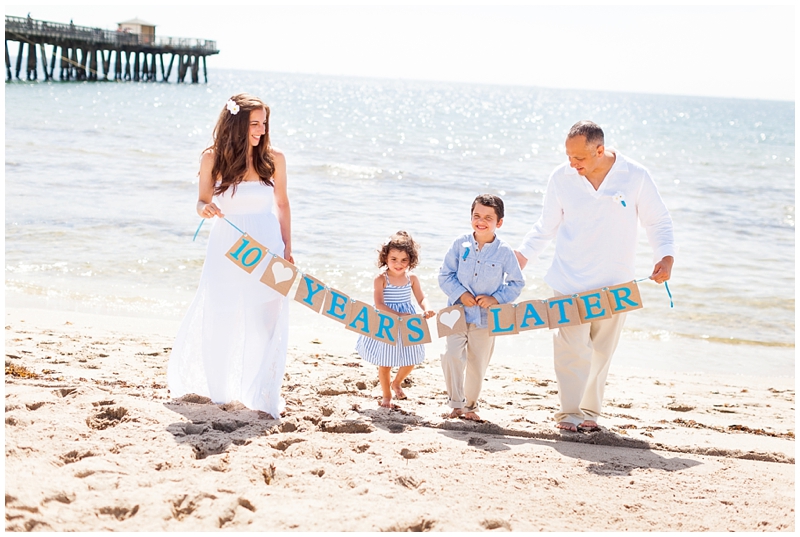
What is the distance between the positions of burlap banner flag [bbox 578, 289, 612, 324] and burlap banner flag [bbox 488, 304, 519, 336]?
17.1 inches

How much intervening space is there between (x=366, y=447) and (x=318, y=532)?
1077mm

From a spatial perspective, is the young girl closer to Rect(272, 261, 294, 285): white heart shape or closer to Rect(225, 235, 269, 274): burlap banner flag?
Rect(272, 261, 294, 285): white heart shape

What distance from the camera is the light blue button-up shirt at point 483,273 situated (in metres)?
5.04

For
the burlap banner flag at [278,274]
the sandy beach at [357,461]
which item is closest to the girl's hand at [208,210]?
the burlap banner flag at [278,274]

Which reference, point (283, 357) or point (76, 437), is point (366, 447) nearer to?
point (283, 357)

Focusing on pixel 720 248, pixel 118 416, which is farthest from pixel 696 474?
pixel 720 248

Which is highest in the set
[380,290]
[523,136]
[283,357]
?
[523,136]

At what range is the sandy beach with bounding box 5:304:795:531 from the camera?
3453 mm

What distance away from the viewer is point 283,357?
5051mm

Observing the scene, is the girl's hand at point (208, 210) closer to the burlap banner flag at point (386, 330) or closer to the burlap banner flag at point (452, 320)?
the burlap banner flag at point (386, 330)

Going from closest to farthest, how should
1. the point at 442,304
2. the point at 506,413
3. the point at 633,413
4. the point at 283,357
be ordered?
the point at 283,357
the point at 506,413
the point at 633,413
the point at 442,304

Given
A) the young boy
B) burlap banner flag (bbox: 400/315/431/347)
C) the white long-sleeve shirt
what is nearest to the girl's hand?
burlap banner flag (bbox: 400/315/431/347)

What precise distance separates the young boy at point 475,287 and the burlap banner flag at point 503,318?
51 mm

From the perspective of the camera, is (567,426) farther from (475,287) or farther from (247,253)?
(247,253)
